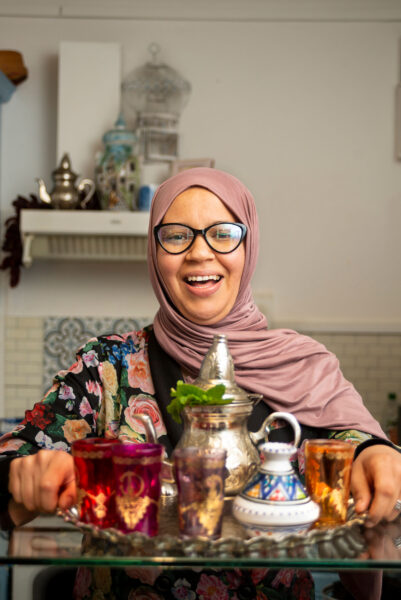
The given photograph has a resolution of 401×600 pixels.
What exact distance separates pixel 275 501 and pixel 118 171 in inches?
117

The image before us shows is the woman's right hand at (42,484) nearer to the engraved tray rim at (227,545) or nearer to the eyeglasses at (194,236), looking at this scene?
the engraved tray rim at (227,545)

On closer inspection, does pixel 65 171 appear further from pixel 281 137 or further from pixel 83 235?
pixel 281 137

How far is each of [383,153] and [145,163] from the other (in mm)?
1332

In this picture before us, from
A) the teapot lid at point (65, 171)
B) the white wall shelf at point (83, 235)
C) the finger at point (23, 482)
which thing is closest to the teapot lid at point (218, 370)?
the finger at point (23, 482)

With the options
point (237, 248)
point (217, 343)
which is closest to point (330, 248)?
point (237, 248)

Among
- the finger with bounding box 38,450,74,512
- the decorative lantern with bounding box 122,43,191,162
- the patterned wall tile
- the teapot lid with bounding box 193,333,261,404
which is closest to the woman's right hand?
the finger with bounding box 38,450,74,512

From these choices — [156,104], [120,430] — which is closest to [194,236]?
[120,430]

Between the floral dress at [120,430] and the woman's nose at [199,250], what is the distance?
28cm

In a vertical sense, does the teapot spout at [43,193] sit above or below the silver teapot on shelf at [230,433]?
above

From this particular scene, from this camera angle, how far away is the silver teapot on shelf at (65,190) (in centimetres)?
364

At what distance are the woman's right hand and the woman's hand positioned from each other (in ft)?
1.33

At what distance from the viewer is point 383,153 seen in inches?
160

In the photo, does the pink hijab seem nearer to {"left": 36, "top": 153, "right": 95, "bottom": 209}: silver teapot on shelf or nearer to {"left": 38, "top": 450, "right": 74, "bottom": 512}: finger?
{"left": 38, "top": 450, "right": 74, "bottom": 512}: finger

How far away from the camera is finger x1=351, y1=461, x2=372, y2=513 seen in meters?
1.00
